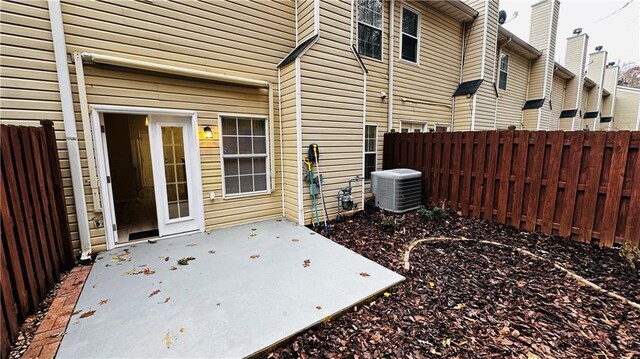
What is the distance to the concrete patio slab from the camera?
6.70 ft

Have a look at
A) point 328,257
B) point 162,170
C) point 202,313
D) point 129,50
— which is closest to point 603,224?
point 328,257

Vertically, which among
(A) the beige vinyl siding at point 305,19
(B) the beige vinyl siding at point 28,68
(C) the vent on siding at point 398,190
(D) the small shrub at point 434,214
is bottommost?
(D) the small shrub at point 434,214

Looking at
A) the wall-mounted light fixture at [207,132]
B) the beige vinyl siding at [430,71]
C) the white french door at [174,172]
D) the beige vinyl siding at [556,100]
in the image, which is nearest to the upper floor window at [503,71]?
the beige vinyl siding at [430,71]

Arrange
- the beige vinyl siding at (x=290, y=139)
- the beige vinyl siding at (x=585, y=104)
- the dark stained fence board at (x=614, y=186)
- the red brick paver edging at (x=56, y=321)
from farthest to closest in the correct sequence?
the beige vinyl siding at (x=585, y=104)
the beige vinyl siding at (x=290, y=139)
the dark stained fence board at (x=614, y=186)
the red brick paver edging at (x=56, y=321)

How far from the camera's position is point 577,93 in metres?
13.9

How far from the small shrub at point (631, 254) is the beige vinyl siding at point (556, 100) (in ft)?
42.3

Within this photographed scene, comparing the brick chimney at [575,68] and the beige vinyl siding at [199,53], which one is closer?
the beige vinyl siding at [199,53]

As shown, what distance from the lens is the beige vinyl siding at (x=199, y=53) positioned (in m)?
3.59

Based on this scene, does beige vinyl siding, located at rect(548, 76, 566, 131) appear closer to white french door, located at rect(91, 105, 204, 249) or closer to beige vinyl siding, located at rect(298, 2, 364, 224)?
beige vinyl siding, located at rect(298, 2, 364, 224)

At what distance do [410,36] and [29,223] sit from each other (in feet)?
27.1

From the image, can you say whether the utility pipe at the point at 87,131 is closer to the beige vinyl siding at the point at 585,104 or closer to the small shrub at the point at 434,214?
the small shrub at the point at 434,214

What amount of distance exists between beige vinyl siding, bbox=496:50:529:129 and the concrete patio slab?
31.2ft

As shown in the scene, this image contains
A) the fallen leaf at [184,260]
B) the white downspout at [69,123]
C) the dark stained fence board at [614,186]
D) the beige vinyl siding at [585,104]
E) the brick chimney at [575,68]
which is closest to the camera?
the white downspout at [69,123]

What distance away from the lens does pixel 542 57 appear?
10719mm
